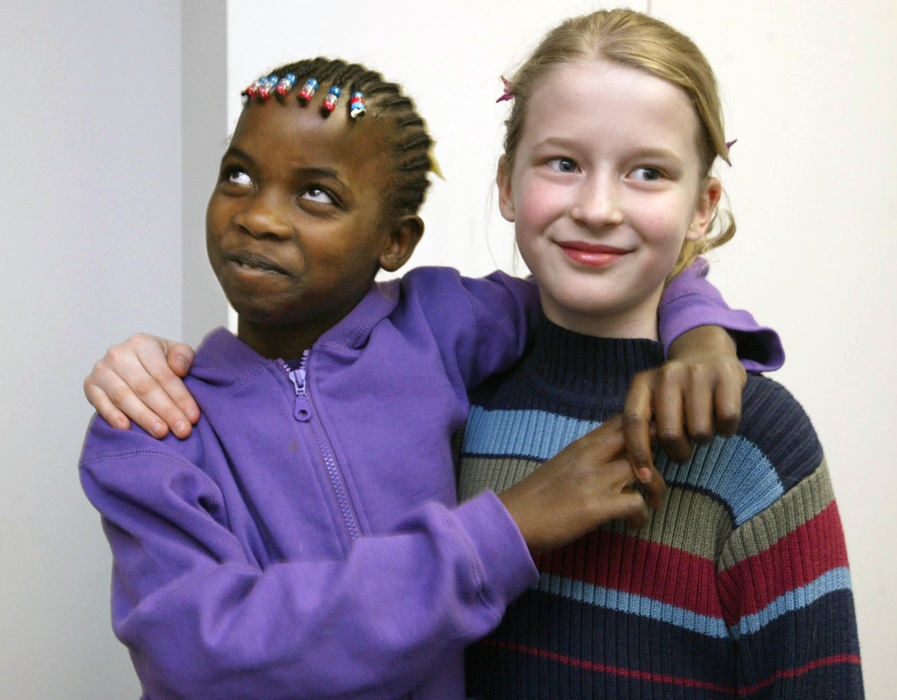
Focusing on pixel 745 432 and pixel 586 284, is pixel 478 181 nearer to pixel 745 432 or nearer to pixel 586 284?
pixel 586 284

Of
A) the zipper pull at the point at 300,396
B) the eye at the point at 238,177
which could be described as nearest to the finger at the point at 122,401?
the zipper pull at the point at 300,396

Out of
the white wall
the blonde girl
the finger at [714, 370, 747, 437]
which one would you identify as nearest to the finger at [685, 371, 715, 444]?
the finger at [714, 370, 747, 437]

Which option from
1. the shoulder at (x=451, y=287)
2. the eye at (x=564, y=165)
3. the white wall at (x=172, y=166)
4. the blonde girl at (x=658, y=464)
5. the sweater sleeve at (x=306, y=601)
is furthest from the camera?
the white wall at (x=172, y=166)

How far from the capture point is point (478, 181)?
1.85m

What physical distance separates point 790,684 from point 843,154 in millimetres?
1423

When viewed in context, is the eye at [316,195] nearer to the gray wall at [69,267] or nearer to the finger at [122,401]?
the finger at [122,401]

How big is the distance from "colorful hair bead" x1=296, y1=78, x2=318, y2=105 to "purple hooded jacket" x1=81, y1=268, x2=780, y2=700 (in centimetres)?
23

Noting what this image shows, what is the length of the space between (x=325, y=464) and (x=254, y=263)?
22cm

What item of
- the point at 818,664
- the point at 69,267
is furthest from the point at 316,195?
the point at 69,267

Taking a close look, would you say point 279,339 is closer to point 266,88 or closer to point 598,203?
point 266,88

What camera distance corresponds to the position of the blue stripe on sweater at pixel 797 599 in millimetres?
962

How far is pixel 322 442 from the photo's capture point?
1.02 m

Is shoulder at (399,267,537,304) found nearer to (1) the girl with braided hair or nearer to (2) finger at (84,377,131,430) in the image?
(1) the girl with braided hair

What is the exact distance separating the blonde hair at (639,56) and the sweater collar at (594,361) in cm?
22
